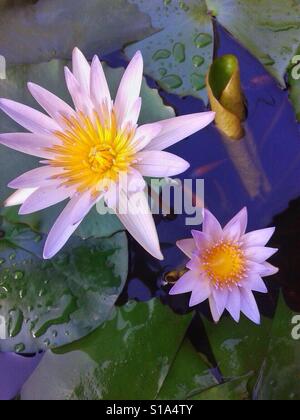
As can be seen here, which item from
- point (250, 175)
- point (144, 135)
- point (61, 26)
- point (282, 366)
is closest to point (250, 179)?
point (250, 175)

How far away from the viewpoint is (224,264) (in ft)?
4.45

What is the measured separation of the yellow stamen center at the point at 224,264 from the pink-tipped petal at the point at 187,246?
0.04m

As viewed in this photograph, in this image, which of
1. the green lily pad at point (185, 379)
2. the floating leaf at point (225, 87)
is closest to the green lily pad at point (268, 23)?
the floating leaf at point (225, 87)

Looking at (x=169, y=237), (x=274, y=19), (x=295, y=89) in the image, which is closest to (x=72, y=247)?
(x=169, y=237)

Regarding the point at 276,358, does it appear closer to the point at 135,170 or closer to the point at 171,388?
the point at 171,388

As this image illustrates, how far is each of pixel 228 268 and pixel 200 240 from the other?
121mm

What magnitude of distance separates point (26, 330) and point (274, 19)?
1.29 metres

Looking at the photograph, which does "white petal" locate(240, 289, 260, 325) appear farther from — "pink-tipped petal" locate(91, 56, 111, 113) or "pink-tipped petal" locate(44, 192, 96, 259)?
"pink-tipped petal" locate(91, 56, 111, 113)

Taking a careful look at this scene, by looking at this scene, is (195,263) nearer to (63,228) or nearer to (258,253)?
(258,253)

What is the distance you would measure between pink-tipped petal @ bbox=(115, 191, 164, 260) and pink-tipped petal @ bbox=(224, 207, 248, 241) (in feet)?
0.77

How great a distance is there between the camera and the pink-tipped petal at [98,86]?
1205mm

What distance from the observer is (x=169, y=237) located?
1518 millimetres

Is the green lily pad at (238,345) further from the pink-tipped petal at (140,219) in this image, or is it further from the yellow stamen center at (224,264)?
the pink-tipped petal at (140,219)

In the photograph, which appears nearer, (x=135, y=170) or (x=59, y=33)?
(x=135, y=170)
